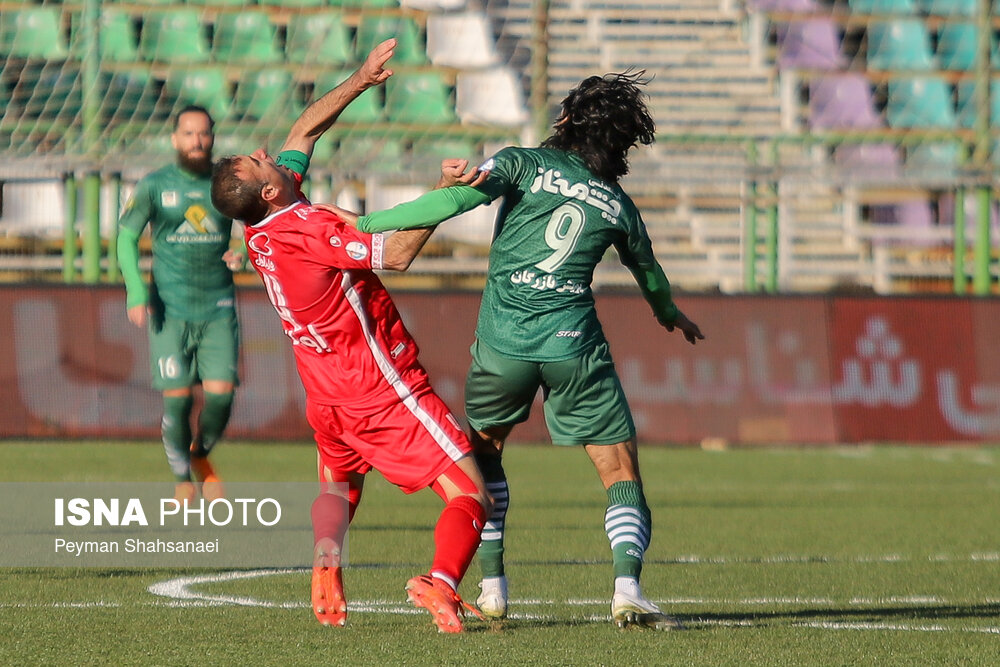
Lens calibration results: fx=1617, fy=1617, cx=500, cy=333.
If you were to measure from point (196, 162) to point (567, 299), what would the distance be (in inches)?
153

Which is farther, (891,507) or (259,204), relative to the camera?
(891,507)

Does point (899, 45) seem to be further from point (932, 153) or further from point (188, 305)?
point (188, 305)

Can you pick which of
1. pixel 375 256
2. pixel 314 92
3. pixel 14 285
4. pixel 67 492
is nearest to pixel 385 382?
pixel 375 256

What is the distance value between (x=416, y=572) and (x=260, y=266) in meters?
2.09

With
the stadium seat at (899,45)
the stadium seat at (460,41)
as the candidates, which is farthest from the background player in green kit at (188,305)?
the stadium seat at (899,45)

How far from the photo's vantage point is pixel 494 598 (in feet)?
17.9

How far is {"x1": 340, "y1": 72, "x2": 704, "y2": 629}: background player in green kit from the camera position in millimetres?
5371

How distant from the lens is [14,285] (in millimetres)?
13648

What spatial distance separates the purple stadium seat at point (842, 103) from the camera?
18797mm

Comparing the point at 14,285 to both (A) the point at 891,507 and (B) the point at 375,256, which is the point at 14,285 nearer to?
(A) the point at 891,507

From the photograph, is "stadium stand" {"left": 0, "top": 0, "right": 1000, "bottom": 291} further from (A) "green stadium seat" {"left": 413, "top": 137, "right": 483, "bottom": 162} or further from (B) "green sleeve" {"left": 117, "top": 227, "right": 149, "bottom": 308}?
(B) "green sleeve" {"left": 117, "top": 227, "right": 149, "bottom": 308}

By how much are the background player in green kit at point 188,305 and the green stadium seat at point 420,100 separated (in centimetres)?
752

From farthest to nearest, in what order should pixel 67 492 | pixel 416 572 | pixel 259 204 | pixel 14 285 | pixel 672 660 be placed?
pixel 14 285
pixel 67 492
pixel 416 572
pixel 259 204
pixel 672 660

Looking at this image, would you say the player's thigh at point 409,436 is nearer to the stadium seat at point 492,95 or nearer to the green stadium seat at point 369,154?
the green stadium seat at point 369,154
